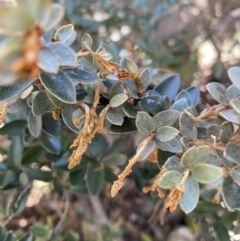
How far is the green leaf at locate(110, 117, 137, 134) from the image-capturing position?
566 millimetres

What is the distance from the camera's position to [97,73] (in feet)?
1.84

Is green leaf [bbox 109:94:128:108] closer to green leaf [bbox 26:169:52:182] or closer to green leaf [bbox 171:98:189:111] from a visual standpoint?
green leaf [bbox 171:98:189:111]

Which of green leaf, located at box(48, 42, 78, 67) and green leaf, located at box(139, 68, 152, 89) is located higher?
green leaf, located at box(48, 42, 78, 67)

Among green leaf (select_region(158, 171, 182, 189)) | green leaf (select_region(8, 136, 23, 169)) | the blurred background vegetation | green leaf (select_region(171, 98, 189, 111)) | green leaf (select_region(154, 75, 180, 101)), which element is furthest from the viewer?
the blurred background vegetation

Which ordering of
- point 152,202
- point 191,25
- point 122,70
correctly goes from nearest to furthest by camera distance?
point 122,70, point 152,202, point 191,25

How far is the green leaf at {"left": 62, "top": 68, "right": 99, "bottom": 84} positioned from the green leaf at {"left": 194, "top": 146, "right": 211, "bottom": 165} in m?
0.15

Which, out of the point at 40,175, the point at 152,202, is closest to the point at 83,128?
the point at 40,175

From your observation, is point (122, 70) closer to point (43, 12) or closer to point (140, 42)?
point (43, 12)

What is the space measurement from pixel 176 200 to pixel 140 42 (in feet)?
3.12

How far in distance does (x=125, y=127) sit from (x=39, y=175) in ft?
1.00

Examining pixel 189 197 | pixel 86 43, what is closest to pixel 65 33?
pixel 86 43

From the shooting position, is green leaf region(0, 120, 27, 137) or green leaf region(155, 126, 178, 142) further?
green leaf region(0, 120, 27, 137)

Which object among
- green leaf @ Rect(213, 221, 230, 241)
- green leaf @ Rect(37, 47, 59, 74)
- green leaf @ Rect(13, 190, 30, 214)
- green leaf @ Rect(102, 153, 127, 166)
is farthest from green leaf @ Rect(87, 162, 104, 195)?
green leaf @ Rect(37, 47, 59, 74)

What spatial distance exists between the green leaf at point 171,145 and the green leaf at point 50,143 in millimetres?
298
